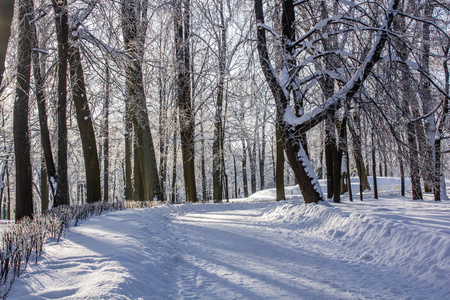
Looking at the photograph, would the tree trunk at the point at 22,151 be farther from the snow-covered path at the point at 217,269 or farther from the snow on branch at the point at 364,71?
the snow on branch at the point at 364,71

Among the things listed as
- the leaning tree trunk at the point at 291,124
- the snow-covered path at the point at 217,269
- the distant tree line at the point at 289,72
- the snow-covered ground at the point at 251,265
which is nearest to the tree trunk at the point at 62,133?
the distant tree line at the point at 289,72

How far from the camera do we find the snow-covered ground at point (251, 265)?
11.1 ft

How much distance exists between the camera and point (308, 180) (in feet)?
33.9

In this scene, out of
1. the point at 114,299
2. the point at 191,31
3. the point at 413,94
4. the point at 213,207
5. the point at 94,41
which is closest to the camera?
the point at 114,299

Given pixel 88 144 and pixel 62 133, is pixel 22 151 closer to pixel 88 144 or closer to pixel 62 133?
pixel 62 133

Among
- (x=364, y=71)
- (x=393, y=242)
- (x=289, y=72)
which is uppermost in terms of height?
(x=289, y=72)

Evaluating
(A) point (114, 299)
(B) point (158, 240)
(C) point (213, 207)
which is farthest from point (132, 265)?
(C) point (213, 207)

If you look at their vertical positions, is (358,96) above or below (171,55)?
below

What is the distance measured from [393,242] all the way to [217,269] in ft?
9.33

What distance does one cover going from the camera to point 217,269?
14.9 feet

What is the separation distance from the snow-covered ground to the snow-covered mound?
0.02 m

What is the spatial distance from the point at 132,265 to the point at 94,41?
24.9 feet

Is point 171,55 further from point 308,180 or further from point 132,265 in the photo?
point 132,265

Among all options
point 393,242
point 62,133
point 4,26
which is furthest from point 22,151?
point 393,242
